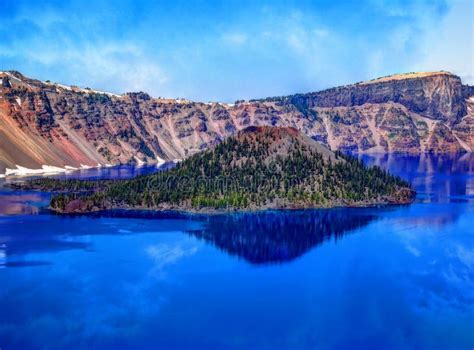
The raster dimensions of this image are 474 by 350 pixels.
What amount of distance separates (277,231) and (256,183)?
3340 cm

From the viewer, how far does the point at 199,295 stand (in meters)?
62.5

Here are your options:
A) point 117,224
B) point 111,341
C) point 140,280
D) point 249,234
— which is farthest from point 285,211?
point 111,341

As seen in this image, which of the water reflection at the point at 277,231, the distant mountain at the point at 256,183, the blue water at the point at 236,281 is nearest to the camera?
the blue water at the point at 236,281

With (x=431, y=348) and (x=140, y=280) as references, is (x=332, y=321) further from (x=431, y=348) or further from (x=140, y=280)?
(x=140, y=280)

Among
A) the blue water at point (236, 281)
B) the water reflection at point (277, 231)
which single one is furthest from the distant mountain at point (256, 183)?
the blue water at point (236, 281)

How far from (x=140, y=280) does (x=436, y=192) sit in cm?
10606

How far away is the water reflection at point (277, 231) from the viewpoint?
279 feet

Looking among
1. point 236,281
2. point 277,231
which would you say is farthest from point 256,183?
point 236,281

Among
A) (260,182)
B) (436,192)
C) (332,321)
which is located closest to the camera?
(332,321)

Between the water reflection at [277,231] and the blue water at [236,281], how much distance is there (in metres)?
0.31

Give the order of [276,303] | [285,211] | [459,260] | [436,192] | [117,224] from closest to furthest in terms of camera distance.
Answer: [276,303] → [459,260] → [117,224] → [285,211] → [436,192]

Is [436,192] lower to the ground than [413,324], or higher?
higher

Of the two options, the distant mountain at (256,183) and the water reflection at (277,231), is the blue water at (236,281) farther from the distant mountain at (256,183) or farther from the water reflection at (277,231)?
the distant mountain at (256,183)

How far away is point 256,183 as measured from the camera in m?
131
